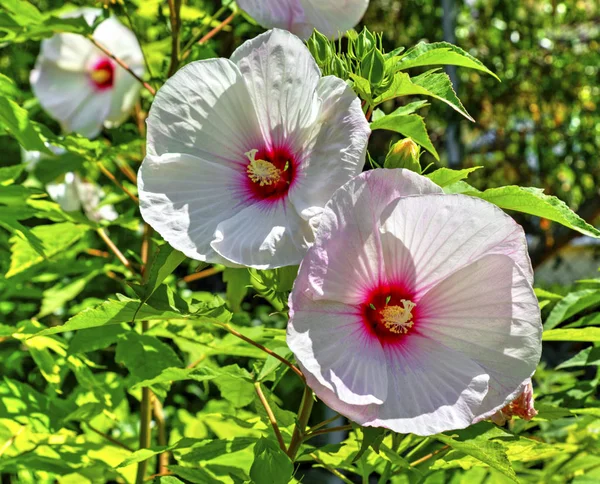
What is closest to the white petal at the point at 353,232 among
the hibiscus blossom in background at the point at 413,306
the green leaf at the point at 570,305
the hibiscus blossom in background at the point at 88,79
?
the hibiscus blossom in background at the point at 413,306

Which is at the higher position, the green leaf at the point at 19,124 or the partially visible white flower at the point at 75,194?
the green leaf at the point at 19,124

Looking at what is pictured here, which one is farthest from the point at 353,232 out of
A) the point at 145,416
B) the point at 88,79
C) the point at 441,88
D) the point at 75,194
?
the point at 88,79

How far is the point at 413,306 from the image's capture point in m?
0.81

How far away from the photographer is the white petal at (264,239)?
764 mm

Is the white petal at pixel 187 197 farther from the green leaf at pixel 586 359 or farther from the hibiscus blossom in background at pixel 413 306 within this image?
the green leaf at pixel 586 359

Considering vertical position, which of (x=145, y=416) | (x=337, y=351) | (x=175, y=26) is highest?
(x=175, y=26)

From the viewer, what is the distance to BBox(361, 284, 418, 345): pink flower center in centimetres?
81

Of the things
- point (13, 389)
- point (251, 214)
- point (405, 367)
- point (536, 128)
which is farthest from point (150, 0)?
point (536, 128)

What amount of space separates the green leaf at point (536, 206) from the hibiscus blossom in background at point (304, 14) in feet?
0.97

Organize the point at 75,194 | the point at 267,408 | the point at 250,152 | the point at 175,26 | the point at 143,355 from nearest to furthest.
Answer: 1. the point at 250,152
2. the point at 267,408
3. the point at 143,355
4. the point at 175,26
5. the point at 75,194

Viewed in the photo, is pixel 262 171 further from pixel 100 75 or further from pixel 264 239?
pixel 100 75

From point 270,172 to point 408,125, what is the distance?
16 centimetres

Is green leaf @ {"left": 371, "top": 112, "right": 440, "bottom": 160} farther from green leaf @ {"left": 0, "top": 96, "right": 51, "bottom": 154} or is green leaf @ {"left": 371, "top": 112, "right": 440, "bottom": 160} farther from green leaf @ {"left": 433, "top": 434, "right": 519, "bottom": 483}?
green leaf @ {"left": 0, "top": 96, "right": 51, "bottom": 154}

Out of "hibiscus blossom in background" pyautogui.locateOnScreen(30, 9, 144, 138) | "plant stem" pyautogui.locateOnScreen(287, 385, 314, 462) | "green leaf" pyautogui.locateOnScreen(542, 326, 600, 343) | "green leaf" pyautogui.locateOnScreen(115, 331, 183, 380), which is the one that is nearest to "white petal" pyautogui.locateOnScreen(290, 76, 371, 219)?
"plant stem" pyautogui.locateOnScreen(287, 385, 314, 462)
